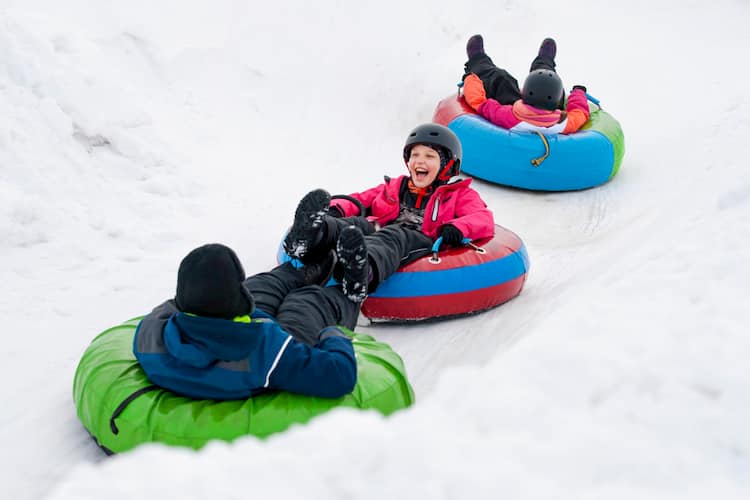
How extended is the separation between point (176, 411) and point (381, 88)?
618 cm

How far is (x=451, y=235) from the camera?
4.06 meters

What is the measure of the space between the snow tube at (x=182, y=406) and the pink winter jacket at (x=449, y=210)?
1.49 meters

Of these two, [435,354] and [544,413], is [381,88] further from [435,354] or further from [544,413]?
[544,413]

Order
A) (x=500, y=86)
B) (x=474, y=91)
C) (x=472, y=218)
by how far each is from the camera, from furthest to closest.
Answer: (x=500, y=86) → (x=474, y=91) → (x=472, y=218)

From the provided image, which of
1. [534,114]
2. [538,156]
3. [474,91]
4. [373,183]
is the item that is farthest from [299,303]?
[474,91]

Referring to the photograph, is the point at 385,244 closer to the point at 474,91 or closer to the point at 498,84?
the point at 474,91

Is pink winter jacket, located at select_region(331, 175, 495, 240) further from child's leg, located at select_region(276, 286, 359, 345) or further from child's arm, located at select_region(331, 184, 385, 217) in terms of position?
child's leg, located at select_region(276, 286, 359, 345)

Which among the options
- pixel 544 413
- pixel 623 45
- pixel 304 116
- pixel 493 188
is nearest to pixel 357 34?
pixel 304 116

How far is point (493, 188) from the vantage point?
6500 mm

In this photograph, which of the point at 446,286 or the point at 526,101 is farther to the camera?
the point at 526,101

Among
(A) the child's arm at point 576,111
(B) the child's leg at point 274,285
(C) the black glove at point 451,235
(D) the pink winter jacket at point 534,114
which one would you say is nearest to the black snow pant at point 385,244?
(C) the black glove at point 451,235

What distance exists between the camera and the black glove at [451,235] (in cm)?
406

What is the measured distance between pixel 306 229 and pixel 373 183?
2.93m

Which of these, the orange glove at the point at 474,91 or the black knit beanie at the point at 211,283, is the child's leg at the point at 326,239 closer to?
the black knit beanie at the point at 211,283
